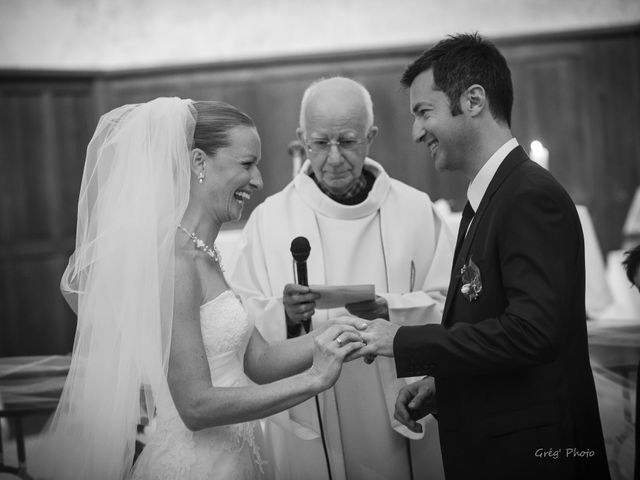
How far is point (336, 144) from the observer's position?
318cm

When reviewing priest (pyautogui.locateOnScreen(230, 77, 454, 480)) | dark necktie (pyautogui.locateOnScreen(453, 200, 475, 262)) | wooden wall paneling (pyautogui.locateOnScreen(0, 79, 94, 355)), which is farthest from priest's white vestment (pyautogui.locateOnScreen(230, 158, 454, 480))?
wooden wall paneling (pyautogui.locateOnScreen(0, 79, 94, 355))

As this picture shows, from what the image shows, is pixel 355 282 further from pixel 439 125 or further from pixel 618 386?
pixel 618 386

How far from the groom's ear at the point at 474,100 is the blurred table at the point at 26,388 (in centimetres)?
Answer: 196

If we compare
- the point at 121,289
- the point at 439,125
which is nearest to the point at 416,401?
the point at 439,125

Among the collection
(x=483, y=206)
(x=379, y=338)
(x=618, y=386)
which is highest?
(x=483, y=206)

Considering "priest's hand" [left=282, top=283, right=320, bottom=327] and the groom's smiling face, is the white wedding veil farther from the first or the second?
the groom's smiling face

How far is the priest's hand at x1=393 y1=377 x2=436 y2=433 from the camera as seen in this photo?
2545mm

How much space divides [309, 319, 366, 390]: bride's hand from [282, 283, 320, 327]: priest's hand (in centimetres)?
36

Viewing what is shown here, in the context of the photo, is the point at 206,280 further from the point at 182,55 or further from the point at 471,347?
the point at 182,55

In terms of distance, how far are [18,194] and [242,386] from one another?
21.2 ft

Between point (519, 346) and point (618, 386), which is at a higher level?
point (519, 346)

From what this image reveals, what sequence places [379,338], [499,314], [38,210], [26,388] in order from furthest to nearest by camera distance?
1. [38,210]
2. [26,388]
3. [379,338]
4. [499,314]

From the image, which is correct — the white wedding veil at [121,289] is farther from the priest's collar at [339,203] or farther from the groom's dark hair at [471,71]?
the priest's collar at [339,203]

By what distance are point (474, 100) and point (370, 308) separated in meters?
1.02
